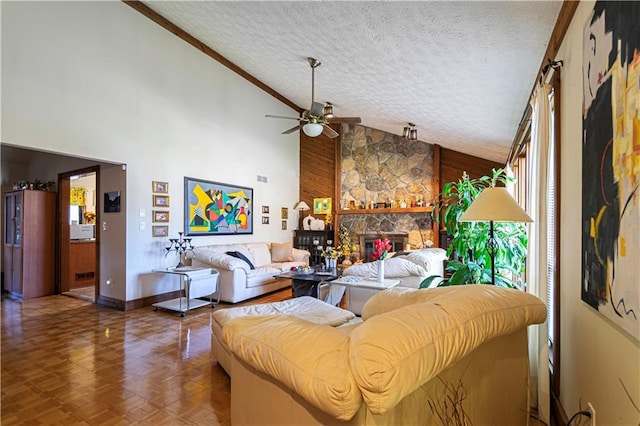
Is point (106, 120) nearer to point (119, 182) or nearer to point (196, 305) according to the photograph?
point (119, 182)

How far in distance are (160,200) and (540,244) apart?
483cm

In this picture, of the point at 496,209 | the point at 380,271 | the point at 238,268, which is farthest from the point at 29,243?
the point at 496,209

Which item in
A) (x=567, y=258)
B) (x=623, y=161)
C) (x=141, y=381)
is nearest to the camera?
(x=623, y=161)

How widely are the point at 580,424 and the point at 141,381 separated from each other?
2736 mm

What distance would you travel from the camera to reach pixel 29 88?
351cm

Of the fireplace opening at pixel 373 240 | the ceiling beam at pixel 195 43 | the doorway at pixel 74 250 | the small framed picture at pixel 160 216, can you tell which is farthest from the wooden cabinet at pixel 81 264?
the fireplace opening at pixel 373 240

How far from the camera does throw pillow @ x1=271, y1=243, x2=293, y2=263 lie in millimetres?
6762

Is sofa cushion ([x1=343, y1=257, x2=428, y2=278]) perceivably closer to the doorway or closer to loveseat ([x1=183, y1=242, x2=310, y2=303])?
loveseat ([x1=183, y1=242, x2=310, y2=303])

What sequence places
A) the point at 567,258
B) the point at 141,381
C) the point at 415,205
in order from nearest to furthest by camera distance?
the point at 567,258, the point at 141,381, the point at 415,205

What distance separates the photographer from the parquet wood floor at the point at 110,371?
2.01m

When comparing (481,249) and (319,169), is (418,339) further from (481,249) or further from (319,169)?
(319,169)

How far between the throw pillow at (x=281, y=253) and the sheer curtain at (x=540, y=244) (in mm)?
5153

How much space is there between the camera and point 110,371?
257 centimetres

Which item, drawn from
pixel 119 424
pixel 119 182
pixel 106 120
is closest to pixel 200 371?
pixel 119 424
